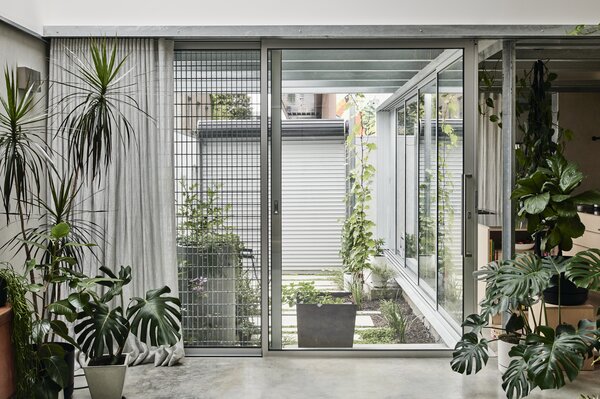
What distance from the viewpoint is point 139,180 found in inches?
172

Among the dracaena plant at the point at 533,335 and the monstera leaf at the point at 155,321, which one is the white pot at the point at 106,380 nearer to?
the monstera leaf at the point at 155,321

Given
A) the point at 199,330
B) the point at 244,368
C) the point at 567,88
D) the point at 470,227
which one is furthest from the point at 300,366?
the point at 567,88

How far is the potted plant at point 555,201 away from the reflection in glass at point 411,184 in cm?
87

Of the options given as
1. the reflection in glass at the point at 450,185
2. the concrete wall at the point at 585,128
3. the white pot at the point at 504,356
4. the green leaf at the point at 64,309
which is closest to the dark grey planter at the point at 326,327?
the reflection in glass at the point at 450,185

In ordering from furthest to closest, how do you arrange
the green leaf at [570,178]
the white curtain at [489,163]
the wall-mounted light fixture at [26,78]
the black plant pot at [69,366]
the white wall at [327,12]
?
the white curtain at [489,163]
the white wall at [327,12]
the wall-mounted light fixture at [26,78]
the green leaf at [570,178]
the black plant pot at [69,366]

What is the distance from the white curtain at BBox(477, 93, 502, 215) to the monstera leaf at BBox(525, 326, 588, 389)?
178cm

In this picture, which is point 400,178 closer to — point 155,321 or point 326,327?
point 326,327

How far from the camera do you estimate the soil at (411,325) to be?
4.50 meters

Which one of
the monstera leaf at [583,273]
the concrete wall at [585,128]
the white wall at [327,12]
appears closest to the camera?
the monstera leaf at [583,273]

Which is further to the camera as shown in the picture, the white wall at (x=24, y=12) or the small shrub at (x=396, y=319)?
the small shrub at (x=396, y=319)

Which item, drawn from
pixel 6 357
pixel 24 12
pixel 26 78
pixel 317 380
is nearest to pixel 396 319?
pixel 317 380

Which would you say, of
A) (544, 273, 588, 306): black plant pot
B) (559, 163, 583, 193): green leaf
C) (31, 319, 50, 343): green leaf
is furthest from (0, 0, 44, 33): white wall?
(544, 273, 588, 306): black plant pot

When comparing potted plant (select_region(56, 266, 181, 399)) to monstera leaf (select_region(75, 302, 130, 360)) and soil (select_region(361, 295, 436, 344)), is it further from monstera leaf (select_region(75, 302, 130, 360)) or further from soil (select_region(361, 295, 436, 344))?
soil (select_region(361, 295, 436, 344))

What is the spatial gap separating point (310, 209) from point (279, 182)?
0.31 metres
